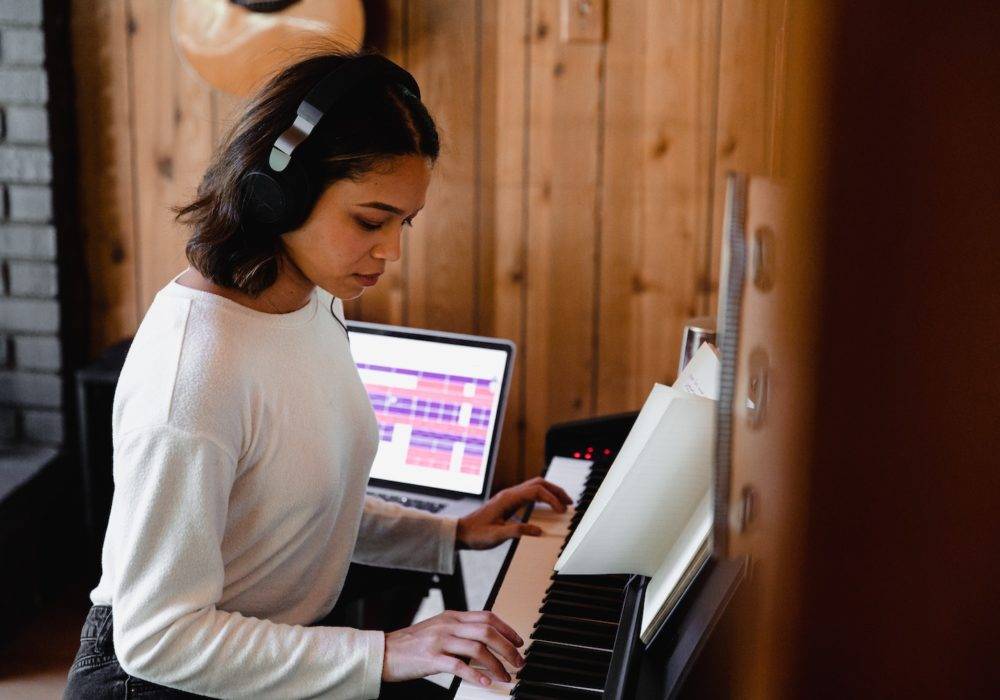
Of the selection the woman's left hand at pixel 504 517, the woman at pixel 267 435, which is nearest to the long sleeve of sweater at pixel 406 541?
the woman's left hand at pixel 504 517

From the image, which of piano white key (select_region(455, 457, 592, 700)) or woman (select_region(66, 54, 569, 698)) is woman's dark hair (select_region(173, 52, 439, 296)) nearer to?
woman (select_region(66, 54, 569, 698))

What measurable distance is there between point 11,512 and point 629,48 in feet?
5.63

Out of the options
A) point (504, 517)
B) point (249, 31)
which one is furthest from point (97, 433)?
point (504, 517)

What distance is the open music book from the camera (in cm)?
99

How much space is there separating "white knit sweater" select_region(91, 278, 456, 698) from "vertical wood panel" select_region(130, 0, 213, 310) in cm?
123

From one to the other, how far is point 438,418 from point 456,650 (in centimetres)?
106

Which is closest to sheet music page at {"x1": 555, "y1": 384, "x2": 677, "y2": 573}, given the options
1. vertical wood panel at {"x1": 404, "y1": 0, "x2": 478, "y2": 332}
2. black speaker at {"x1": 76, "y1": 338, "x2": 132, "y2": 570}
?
vertical wood panel at {"x1": 404, "y1": 0, "x2": 478, "y2": 332}

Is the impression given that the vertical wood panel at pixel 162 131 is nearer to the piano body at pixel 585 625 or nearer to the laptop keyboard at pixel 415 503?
the laptop keyboard at pixel 415 503

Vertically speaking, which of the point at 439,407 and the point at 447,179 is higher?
the point at 447,179

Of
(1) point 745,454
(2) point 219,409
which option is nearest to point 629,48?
(2) point 219,409

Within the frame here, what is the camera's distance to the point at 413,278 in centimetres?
236

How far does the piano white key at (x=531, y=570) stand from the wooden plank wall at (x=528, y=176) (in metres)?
0.64

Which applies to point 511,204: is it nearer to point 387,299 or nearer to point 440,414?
point 387,299

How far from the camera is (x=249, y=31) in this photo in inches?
80.9
